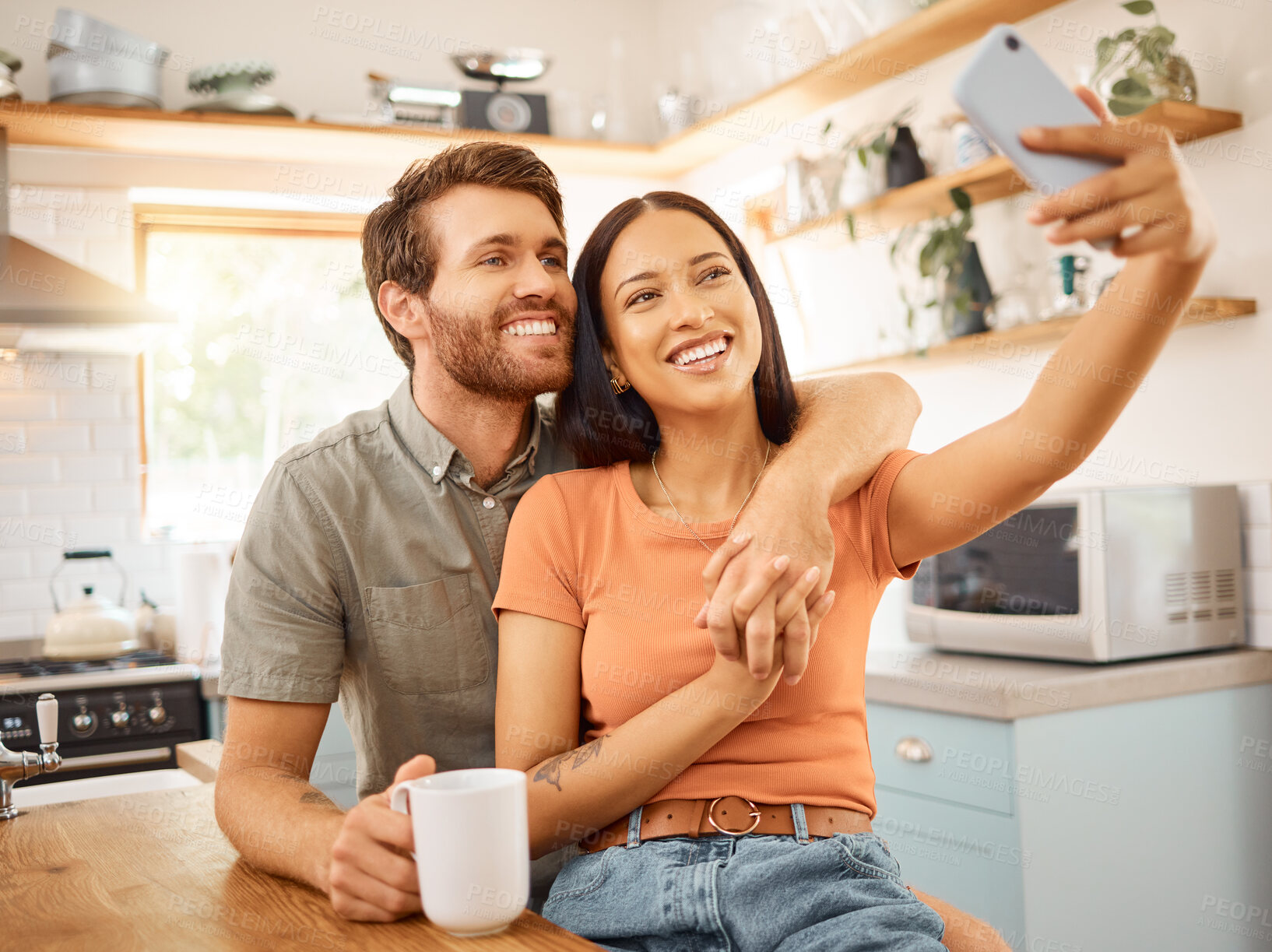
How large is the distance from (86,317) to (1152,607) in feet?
8.11

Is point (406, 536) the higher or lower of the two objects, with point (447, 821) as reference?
higher

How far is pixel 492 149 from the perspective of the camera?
157cm

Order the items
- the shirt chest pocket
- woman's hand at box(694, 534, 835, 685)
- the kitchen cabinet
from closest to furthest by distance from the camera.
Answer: woman's hand at box(694, 534, 835, 685) < the shirt chest pocket < the kitchen cabinet

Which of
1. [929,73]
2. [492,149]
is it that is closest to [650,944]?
[492,149]

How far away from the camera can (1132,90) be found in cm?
232

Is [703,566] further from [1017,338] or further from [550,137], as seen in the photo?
[550,137]

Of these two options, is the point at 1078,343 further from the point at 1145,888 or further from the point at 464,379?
the point at 1145,888

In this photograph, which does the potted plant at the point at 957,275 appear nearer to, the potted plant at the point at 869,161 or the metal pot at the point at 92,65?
the potted plant at the point at 869,161

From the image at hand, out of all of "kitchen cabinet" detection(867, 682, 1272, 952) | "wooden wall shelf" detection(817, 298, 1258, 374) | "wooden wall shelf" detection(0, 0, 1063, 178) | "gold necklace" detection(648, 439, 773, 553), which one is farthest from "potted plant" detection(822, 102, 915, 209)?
"gold necklace" detection(648, 439, 773, 553)

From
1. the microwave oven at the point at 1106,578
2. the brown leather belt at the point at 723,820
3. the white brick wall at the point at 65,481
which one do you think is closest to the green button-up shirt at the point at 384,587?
the brown leather belt at the point at 723,820

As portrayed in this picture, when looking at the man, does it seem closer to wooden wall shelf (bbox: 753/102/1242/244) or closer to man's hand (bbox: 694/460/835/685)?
man's hand (bbox: 694/460/835/685)

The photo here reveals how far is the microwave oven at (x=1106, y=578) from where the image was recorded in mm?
2188

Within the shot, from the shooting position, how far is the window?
387 cm

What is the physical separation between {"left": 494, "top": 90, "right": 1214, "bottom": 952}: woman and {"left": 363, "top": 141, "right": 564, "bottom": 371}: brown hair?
149mm
